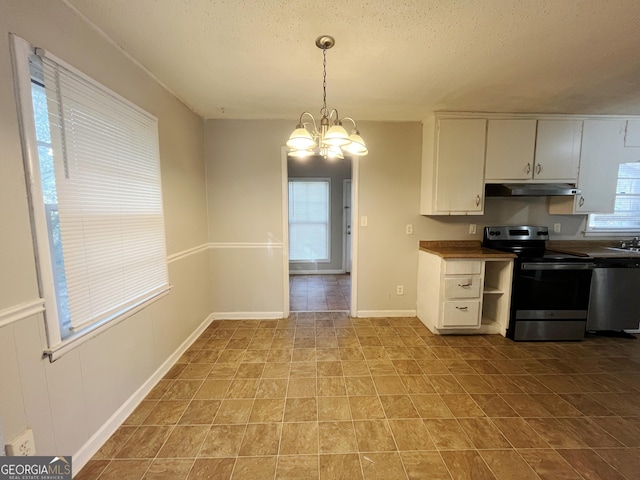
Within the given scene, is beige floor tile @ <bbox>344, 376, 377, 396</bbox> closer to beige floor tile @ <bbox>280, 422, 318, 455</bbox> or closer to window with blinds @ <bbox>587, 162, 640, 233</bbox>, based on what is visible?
beige floor tile @ <bbox>280, 422, 318, 455</bbox>

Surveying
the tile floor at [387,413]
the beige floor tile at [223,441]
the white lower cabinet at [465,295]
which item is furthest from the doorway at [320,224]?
the beige floor tile at [223,441]

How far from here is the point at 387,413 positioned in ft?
5.69

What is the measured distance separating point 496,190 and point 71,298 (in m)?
3.68

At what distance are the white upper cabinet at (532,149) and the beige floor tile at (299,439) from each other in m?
2.84

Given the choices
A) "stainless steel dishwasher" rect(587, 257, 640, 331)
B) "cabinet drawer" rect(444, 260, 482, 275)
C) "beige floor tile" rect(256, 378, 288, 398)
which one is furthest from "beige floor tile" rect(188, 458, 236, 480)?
"stainless steel dishwasher" rect(587, 257, 640, 331)

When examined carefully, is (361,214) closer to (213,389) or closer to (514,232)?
(514,232)

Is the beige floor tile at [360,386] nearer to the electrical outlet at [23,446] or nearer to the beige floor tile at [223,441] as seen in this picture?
the beige floor tile at [223,441]

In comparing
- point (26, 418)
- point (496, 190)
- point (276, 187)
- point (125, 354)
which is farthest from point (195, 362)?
point (496, 190)

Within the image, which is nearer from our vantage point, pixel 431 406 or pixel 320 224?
pixel 431 406

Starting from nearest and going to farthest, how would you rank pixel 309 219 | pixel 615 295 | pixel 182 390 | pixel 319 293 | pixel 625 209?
pixel 182 390 < pixel 615 295 < pixel 625 209 < pixel 319 293 < pixel 309 219

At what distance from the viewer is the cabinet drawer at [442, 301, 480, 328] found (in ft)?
8.99

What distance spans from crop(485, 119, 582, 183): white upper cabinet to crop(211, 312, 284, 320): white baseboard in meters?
2.87

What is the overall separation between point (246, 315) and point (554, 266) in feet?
11.0

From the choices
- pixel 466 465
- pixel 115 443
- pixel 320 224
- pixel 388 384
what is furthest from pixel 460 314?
pixel 320 224
